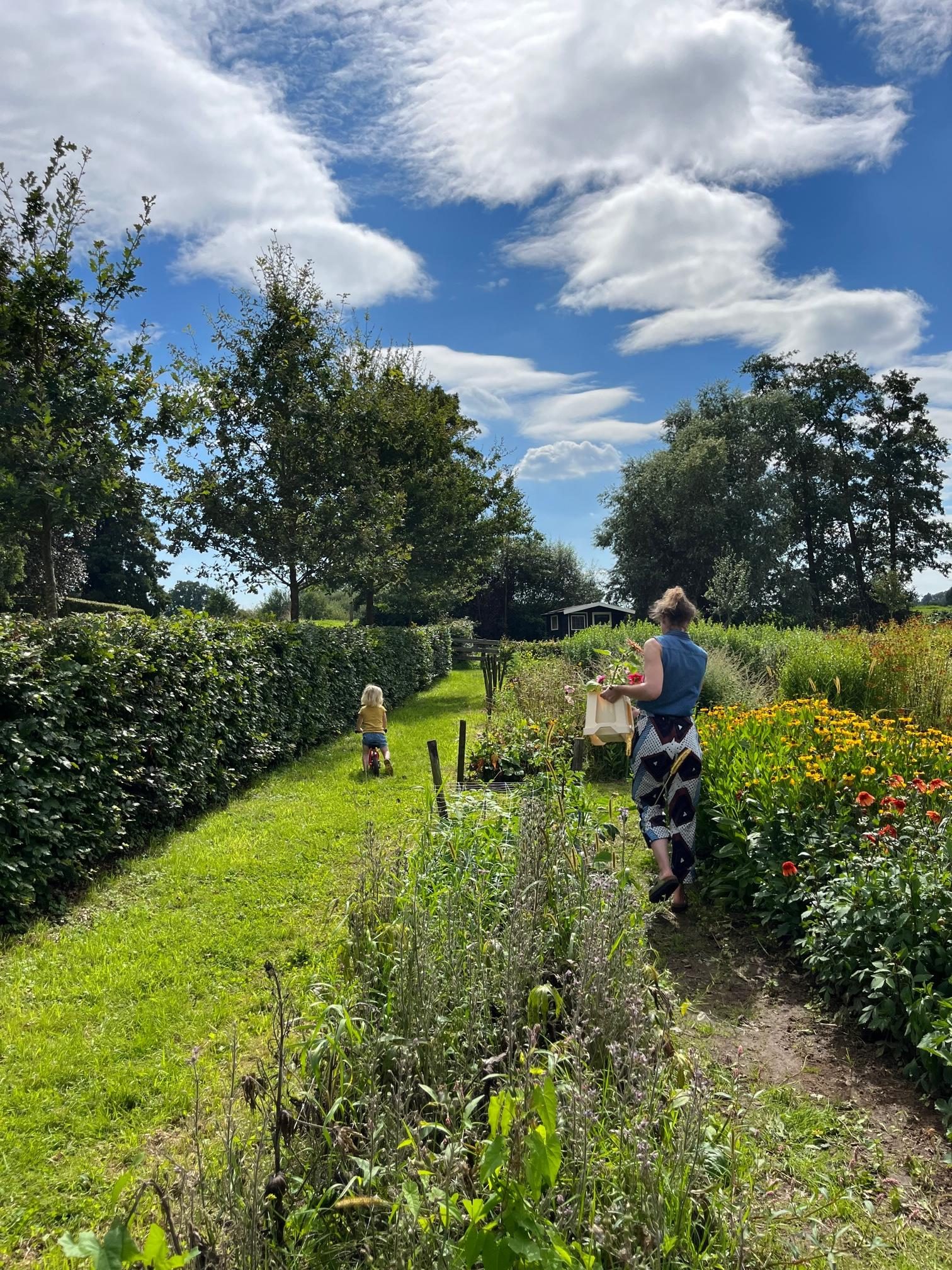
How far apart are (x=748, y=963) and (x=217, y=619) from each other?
6.34 m

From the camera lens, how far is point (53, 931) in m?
4.62

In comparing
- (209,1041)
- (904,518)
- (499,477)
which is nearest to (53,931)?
(209,1041)

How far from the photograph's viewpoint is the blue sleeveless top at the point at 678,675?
4750 mm

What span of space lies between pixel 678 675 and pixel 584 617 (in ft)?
127

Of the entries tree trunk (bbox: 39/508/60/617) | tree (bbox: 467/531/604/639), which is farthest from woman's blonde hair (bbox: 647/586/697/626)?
tree (bbox: 467/531/604/639)

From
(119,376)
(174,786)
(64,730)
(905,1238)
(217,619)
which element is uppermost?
(119,376)

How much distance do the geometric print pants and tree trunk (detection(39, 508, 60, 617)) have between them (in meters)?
5.48

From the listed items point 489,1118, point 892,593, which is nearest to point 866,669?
point 489,1118

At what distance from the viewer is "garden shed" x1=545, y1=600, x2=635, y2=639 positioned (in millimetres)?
41219

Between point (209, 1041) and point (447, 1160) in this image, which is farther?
point (209, 1041)

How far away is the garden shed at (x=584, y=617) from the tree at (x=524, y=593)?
178cm

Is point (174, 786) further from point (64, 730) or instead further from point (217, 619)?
point (217, 619)

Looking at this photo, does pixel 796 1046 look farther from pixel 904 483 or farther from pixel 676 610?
pixel 904 483

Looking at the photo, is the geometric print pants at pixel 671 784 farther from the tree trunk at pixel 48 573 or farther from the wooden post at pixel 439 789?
the tree trunk at pixel 48 573
